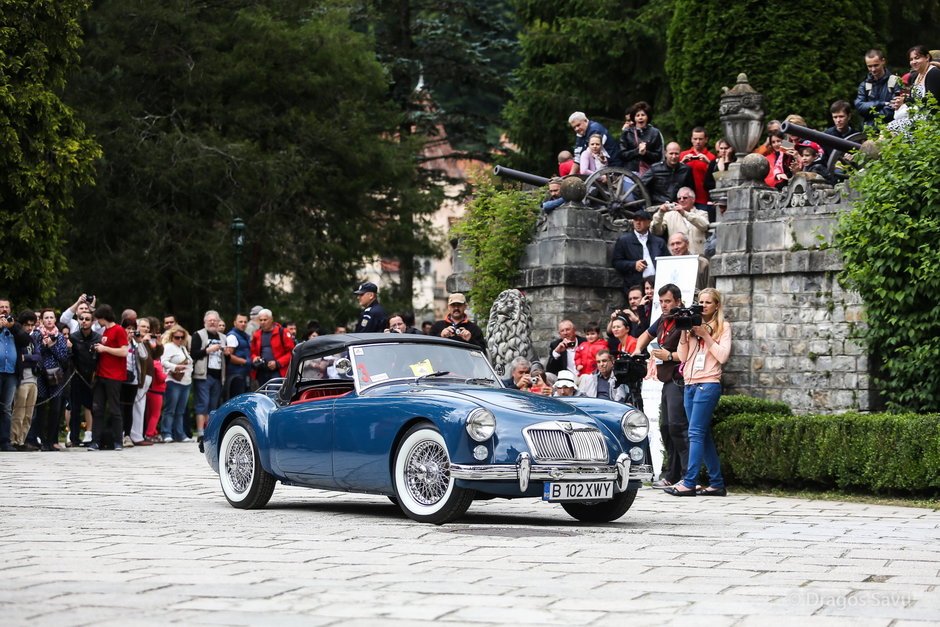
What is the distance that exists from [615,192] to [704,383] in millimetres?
9397

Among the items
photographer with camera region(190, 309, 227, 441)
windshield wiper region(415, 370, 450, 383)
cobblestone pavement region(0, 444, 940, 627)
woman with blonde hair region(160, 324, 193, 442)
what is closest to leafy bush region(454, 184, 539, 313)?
photographer with camera region(190, 309, 227, 441)

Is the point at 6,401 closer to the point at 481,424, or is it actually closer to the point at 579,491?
the point at 481,424

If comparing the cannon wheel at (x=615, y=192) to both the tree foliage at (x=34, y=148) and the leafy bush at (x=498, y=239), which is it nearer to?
the leafy bush at (x=498, y=239)

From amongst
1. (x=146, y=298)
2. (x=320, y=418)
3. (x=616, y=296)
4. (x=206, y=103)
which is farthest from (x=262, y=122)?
(x=320, y=418)

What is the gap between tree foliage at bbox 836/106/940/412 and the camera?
15.6m

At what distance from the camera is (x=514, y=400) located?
442 inches

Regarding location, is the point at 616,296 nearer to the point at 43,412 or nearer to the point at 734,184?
the point at 734,184

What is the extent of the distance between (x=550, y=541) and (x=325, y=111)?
31325mm

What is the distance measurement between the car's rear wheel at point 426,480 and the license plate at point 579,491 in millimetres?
601

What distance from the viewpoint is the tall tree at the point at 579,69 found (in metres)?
34.9

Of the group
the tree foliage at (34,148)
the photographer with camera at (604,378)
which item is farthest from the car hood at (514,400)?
the tree foliage at (34,148)

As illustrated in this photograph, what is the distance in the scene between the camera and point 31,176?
29.0 metres

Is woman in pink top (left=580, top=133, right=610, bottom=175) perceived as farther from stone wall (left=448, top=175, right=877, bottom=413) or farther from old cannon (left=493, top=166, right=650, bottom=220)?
stone wall (left=448, top=175, right=877, bottom=413)

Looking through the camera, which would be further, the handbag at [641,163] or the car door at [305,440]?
the handbag at [641,163]
